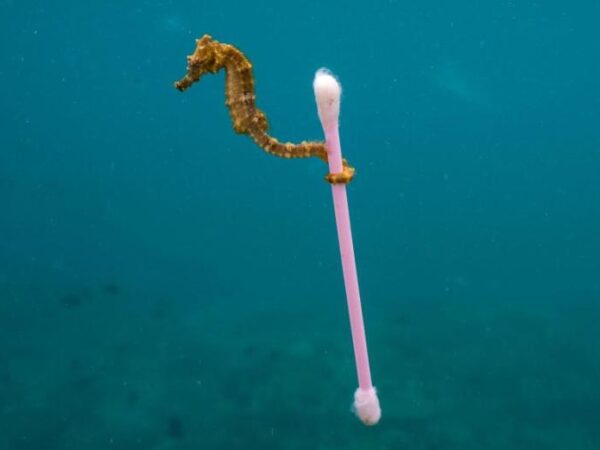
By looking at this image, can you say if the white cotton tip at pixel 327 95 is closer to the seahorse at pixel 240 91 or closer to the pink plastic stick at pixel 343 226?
the pink plastic stick at pixel 343 226

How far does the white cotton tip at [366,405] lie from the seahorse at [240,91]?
0.91 meters

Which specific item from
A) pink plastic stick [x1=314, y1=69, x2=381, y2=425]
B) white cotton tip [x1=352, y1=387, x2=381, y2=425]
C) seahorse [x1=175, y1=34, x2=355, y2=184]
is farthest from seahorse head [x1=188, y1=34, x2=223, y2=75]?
white cotton tip [x1=352, y1=387, x2=381, y2=425]

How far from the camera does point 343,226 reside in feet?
8.13

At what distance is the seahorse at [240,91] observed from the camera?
2.40 metres

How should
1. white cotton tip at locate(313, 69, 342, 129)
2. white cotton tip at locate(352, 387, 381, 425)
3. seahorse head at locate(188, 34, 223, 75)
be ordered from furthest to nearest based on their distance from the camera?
white cotton tip at locate(352, 387, 381, 425), seahorse head at locate(188, 34, 223, 75), white cotton tip at locate(313, 69, 342, 129)

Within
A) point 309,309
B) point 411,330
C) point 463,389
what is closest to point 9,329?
point 309,309

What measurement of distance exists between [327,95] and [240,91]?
1.14 ft

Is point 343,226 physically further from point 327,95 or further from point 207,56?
point 207,56

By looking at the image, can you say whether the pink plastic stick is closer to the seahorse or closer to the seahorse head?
the seahorse

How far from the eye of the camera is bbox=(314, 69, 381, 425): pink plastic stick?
2254 mm

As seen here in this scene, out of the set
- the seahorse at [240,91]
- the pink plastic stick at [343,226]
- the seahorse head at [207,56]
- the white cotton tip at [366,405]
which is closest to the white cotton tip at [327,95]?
the pink plastic stick at [343,226]

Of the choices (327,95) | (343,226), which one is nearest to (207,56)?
(327,95)

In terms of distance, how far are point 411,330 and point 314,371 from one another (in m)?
1.86

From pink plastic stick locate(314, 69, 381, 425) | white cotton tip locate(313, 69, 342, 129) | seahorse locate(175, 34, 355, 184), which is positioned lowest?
pink plastic stick locate(314, 69, 381, 425)
